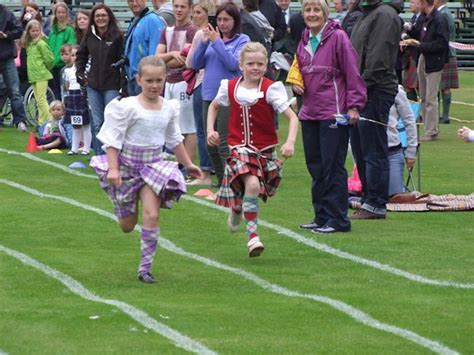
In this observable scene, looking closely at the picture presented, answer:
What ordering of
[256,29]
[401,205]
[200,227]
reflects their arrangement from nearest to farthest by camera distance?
[200,227]
[401,205]
[256,29]

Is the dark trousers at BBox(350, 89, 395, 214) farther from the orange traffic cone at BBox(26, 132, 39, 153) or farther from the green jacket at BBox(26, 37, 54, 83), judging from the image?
the green jacket at BBox(26, 37, 54, 83)

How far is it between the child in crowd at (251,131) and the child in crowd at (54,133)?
913cm

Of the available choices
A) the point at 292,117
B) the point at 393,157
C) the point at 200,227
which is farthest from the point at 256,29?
the point at 292,117

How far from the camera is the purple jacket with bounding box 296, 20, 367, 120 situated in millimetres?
11914

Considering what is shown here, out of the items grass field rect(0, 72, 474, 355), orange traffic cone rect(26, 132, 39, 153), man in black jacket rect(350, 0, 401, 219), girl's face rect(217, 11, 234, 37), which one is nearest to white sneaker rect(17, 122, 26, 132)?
orange traffic cone rect(26, 132, 39, 153)

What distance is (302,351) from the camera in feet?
25.2

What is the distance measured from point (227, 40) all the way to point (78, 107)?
5140 millimetres

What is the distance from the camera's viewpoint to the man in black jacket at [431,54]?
20.8 metres

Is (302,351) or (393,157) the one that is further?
(393,157)

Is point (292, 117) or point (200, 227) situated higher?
point (292, 117)

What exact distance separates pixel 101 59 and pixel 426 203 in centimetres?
484

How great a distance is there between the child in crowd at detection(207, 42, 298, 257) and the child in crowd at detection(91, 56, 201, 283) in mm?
900

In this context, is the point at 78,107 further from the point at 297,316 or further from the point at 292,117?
→ the point at 297,316

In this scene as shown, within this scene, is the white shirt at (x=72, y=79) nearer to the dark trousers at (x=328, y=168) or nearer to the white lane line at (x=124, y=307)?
the dark trousers at (x=328, y=168)
